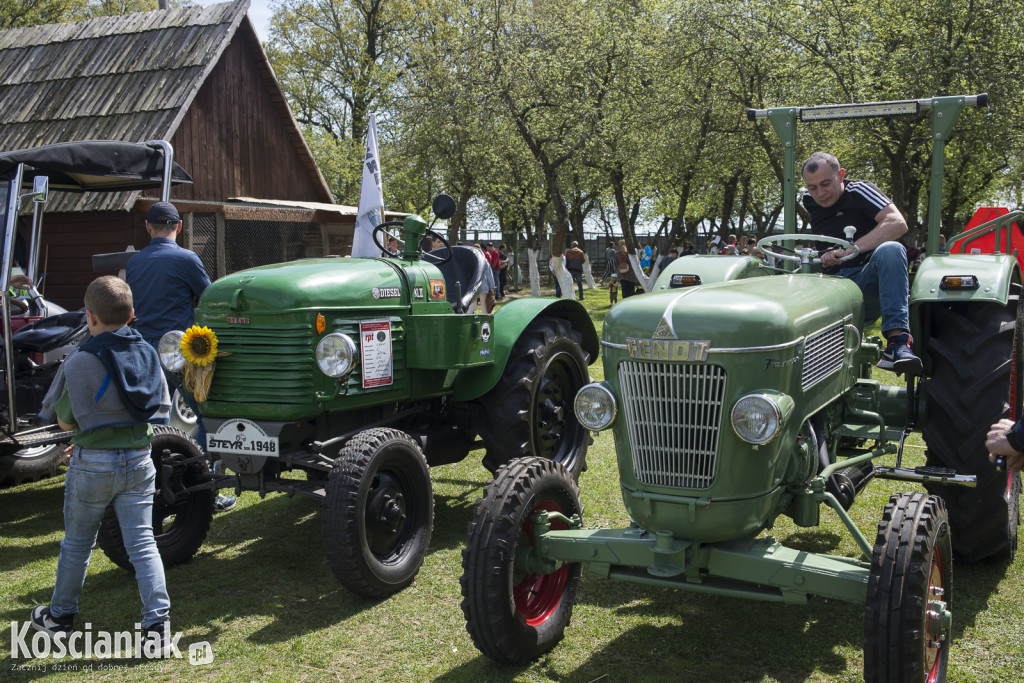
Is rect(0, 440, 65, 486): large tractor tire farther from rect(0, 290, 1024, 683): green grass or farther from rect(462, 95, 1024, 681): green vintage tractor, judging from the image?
rect(462, 95, 1024, 681): green vintage tractor

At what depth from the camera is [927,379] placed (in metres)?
4.29

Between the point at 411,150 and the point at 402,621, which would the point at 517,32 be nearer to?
the point at 411,150

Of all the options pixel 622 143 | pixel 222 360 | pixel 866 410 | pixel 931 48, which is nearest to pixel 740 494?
pixel 866 410

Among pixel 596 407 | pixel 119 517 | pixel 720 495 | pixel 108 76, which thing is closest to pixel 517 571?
pixel 596 407

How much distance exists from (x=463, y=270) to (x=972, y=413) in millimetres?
3335

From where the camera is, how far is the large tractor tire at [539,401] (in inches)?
209

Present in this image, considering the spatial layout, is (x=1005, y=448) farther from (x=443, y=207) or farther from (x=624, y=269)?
(x=624, y=269)

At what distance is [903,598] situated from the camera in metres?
2.64

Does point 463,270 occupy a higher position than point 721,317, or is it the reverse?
point 463,270

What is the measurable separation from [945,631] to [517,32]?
67.2 feet

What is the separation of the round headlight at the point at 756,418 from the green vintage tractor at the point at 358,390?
1505 mm

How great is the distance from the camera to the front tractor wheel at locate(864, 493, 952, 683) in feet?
8.63

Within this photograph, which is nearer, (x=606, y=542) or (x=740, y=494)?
(x=740, y=494)

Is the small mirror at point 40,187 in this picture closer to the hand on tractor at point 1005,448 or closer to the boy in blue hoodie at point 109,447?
the boy in blue hoodie at point 109,447
